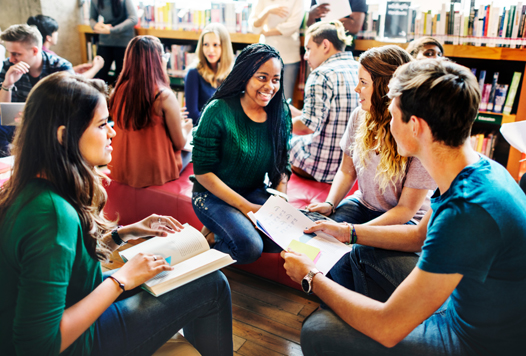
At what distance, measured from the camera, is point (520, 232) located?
2.91 feet

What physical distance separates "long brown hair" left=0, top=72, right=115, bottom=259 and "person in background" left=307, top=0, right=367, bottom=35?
284cm

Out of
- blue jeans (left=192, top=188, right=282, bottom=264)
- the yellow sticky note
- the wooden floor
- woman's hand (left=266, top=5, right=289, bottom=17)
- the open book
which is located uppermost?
woman's hand (left=266, top=5, right=289, bottom=17)

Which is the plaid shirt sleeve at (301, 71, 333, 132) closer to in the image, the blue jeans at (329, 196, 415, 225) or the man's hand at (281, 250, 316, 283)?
the blue jeans at (329, 196, 415, 225)

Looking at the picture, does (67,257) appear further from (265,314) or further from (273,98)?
(273,98)

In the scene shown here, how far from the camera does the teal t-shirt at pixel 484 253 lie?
0.86 m

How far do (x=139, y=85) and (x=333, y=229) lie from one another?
1.44 metres

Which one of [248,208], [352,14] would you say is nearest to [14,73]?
[248,208]

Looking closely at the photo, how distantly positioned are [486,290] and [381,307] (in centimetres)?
24

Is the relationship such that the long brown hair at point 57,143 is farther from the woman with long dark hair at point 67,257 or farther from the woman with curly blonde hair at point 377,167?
the woman with curly blonde hair at point 377,167

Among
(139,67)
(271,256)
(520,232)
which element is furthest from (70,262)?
(139,67)

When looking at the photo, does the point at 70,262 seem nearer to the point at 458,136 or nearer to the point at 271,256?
the point at 458,136

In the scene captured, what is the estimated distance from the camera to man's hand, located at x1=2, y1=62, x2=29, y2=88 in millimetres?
2771

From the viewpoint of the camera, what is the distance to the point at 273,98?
1.98 m

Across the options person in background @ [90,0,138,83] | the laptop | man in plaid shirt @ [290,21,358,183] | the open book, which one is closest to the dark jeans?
person in background @ [90,0,138,83]
